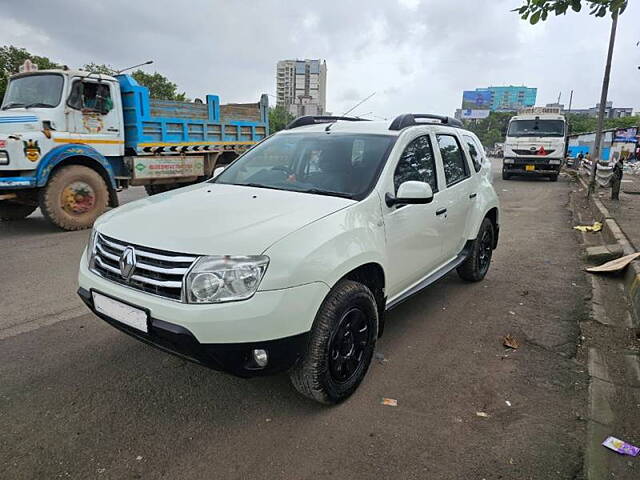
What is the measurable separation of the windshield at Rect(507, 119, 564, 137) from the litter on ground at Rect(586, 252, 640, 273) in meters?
13.4

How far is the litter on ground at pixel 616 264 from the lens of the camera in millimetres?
5215

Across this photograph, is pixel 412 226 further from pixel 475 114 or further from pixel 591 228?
pixel 475 114

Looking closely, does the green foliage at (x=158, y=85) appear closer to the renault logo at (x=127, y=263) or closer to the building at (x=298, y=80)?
the building at (x=298, y=80)

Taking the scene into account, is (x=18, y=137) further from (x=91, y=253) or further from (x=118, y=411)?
(x=118, y=411)

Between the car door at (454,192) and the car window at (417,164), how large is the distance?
0.16 meters

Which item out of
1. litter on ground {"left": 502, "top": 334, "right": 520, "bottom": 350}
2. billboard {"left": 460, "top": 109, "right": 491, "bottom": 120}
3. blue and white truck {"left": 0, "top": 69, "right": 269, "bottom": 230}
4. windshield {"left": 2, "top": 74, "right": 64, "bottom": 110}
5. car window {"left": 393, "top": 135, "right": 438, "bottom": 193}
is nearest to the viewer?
car window {"left": 393, "top": 135, "right": 438, "bottom": 193}

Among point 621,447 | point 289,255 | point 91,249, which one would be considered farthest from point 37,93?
point 621,447

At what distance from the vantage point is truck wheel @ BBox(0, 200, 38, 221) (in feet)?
25.8

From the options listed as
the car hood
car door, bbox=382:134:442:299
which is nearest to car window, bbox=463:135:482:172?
car door, bbox=382:134:442:299

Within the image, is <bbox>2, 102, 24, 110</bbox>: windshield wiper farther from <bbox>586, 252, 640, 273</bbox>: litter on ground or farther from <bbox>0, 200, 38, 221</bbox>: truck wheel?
<bbox>586, 252, 640, 273</bbox>: litter on ground

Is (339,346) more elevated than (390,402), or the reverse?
(339,346)

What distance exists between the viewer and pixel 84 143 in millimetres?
7758

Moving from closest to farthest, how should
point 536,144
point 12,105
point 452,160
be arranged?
point 452,160
point 12,105
point 536,144

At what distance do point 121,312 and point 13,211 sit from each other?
7.12 meters
